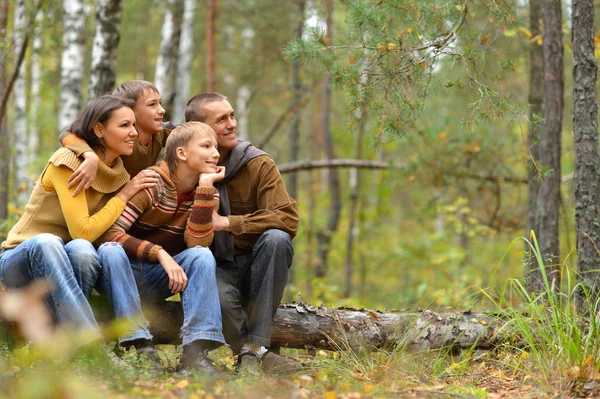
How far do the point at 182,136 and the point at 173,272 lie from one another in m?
0.78

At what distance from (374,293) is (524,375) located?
34.7 ft

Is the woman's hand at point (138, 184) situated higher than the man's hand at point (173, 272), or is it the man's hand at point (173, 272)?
the woman's hand at point (138, 184)

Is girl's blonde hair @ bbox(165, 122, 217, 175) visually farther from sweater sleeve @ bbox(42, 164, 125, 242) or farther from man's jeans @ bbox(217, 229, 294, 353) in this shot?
man's jeans @ bbox(217, 229, 294, 353)

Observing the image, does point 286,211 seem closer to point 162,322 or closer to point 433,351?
point 162,322

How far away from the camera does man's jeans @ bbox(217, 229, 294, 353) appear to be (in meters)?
3.96

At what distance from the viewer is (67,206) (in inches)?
143

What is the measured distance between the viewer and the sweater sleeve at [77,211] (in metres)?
3.63

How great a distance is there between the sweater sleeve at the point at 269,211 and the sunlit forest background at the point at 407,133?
0.84 meters

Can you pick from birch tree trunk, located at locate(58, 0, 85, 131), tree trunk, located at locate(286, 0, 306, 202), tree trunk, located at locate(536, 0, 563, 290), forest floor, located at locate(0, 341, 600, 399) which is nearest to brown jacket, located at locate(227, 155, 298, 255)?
forest floor, located at locate(0, 341, 600, 399)

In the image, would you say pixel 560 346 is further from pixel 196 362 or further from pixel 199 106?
pixel 199 106

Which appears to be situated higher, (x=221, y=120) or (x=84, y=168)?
(x=221, y=120)

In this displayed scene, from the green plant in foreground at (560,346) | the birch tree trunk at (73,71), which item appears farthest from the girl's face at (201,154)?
the birch tree trunk at (73,71)

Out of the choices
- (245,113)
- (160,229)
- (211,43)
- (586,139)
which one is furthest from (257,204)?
(245,113)

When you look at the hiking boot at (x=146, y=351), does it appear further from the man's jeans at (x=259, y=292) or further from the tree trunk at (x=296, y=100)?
the tree trunk at (x=296, y=100)
